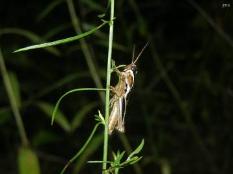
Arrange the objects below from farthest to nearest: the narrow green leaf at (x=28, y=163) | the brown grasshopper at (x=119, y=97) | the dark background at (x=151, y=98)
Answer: the dark background at (x=151, y=98) → the narrow green leaf at (x=28, y=163) → the brown grasshopper at (x=119, y=97)

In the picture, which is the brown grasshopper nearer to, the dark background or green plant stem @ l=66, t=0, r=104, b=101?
green plant stem @ l=66, t=0, r=104, b=101

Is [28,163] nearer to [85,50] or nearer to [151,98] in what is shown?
[85,50]

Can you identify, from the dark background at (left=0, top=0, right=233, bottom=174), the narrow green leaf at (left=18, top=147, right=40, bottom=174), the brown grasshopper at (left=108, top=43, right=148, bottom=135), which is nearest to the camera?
the brown grasshopper at (left=108, top=43, right=148, bottom=135)

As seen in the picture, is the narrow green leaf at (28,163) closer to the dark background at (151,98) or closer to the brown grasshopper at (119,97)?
the brown grasshopper at (119,97)

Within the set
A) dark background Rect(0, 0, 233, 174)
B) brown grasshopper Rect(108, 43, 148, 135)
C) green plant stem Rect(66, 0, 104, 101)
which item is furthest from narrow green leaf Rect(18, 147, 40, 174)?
dark background Rect(0, 0, 233, 174)

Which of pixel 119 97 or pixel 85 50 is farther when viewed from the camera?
pixel 85 50

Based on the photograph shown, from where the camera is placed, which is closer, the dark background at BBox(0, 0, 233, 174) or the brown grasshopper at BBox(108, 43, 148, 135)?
the brown grasshopper at BBox(108, 43, 148, 135)

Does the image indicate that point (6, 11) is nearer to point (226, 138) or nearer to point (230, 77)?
point (230, 77)

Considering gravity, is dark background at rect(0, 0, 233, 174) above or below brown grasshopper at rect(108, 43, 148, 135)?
above

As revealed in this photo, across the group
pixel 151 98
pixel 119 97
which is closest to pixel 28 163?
pixel 119 97

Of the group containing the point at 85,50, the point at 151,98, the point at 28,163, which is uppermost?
the point at 151,98

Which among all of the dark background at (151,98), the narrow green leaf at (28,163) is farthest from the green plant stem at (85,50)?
the dark background at (151,98)

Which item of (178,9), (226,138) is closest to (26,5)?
(178,9)
